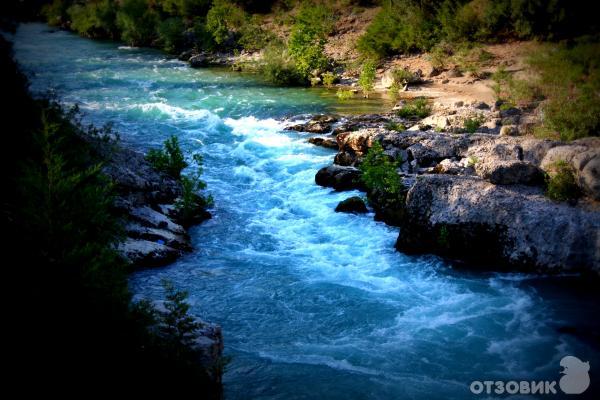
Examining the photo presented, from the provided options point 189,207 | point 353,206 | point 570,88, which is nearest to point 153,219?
point 189,207

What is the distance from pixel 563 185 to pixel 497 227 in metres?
1.63

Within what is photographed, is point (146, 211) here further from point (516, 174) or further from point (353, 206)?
point (516, 174)

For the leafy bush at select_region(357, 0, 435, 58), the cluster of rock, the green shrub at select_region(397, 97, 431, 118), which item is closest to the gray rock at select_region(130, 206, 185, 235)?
the cluster of rock

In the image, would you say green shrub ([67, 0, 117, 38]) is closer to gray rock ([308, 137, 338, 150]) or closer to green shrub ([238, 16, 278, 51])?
green shrub ([238, 16, 278, 51])

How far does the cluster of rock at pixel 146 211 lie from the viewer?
11.0 m

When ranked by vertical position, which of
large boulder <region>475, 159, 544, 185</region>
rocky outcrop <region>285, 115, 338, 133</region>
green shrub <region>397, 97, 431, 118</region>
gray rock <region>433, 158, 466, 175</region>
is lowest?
Result: gray rock <region>433, 158, 466, 175</region>

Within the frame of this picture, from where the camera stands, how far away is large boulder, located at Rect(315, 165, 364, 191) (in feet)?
48.8

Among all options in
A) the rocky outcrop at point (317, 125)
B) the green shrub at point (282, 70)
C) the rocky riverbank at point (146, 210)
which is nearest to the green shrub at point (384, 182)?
the rocky riverbank at point (146, 210)

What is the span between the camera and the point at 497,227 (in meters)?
10.5

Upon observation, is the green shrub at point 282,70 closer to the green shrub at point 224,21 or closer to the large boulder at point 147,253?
the green shrub at point 224,21

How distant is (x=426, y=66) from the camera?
2742 centimetres

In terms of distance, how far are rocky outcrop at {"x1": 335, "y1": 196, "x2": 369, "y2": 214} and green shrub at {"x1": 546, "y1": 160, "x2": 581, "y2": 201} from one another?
4.65 m

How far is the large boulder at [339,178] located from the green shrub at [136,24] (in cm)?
3567

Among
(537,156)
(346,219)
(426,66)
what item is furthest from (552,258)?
(426,66)
